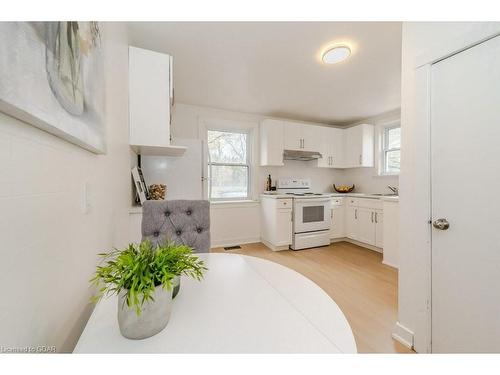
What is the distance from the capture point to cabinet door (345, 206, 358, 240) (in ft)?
11.6

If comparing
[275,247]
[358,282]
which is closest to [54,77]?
[358,282]

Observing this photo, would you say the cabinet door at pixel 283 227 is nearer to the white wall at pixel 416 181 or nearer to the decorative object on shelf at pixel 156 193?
the decorative object on shelf at pixel 156 193

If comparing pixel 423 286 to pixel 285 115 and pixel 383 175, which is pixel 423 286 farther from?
pixel 285 115

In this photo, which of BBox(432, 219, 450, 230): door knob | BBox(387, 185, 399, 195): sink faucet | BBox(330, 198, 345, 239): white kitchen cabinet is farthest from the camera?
BBox(330, 198, 345, 239): white kitchen cabinet

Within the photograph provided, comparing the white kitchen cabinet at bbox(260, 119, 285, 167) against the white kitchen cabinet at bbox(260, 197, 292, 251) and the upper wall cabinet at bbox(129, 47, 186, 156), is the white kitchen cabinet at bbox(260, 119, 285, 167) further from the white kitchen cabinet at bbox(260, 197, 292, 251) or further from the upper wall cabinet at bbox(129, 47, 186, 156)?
the upper wall cabinet at bbox(129, 47, 186, 156)

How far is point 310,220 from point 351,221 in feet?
2.74

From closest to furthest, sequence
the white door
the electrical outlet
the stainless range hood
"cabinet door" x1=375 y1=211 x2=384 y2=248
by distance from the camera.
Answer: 1. the electrical outlet
2. the white door
3. "cabinet door" x1=375 y1=211 x2=384 y2=248
4. the stainless range hood

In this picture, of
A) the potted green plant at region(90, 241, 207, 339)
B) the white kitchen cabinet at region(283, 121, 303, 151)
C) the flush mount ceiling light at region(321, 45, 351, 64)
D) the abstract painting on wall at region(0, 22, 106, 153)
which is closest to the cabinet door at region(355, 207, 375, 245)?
the white kitchen cabinet at region(283, 121, 303, 151)

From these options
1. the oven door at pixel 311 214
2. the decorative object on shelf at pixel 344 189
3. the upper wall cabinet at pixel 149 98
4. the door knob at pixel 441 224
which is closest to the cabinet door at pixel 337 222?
the oven door at pixel 311 214

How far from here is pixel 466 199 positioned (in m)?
1.09

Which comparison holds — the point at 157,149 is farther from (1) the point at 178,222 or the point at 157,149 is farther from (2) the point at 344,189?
(2) the point at 344,189

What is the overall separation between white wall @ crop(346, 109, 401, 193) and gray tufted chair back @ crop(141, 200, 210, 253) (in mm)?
3552

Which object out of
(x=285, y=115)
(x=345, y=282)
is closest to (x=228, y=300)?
(x=345, y=282)
